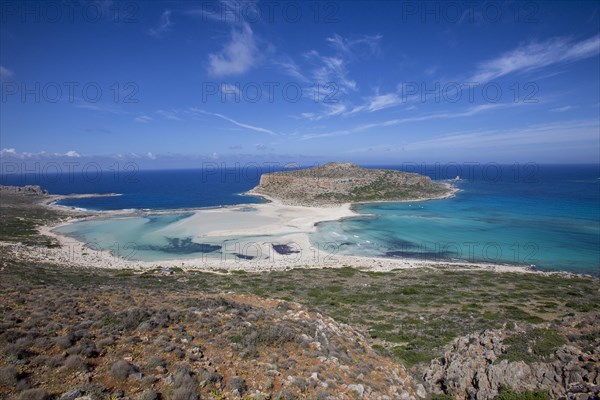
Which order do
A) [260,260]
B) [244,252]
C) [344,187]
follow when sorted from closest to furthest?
1. [260,260]
2. [244,252]
3. [344,187]

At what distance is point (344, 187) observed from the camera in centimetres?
12575

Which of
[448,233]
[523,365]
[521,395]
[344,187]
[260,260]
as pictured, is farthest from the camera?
[344,187]

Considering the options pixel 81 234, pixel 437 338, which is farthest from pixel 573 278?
pixel 81 234

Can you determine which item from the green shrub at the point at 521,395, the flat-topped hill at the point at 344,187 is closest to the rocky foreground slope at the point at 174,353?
the green shrub at the point at 521,395

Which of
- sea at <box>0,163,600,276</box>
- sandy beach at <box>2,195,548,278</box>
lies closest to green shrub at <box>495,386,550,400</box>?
sandy beach at <box>2,195,548,278</box>

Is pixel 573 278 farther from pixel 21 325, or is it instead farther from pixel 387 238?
pixel 21 325

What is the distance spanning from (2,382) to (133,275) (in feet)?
106

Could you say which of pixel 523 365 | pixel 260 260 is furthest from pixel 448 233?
pixel 523 365

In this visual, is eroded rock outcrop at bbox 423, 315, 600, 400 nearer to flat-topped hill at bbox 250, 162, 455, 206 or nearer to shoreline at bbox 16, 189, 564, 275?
shoreline at bbox 16, 189, 564, 275

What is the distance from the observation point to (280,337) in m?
13.0

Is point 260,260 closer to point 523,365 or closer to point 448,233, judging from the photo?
point 523,365

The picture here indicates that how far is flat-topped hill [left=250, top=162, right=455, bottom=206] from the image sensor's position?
119000mm

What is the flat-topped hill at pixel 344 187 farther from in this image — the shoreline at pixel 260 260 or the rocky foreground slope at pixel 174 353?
the rocky foreground slope at pixel 174 353

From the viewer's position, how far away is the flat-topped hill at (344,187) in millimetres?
119000
